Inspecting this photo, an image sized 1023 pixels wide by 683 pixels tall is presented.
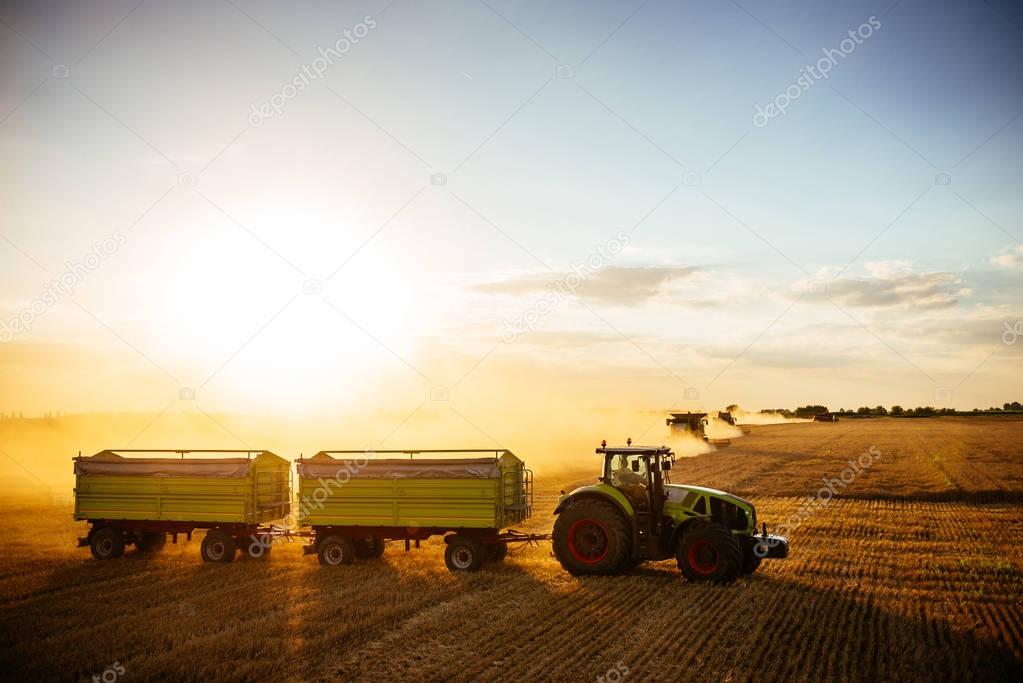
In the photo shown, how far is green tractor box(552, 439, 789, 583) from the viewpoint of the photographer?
16484mm

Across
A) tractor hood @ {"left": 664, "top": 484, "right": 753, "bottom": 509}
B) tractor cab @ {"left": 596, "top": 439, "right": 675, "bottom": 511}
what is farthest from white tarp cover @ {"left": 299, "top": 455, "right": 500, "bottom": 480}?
tractor hood @ {"left": 664, "top": 484, "right": 753, "bottom": 509}

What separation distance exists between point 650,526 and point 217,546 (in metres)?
11.1

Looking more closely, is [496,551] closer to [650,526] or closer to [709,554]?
A: [650,526]

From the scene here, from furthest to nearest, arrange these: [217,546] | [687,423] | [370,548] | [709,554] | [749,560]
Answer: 1. [687,423]
2. [217,546]
3. [370,548]
4. [749,560]
5. [709,554]

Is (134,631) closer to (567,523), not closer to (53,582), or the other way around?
(53,582)

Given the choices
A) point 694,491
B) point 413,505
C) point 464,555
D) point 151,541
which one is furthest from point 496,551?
point 151,541

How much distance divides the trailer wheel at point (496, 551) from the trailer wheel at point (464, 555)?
0.74 metres

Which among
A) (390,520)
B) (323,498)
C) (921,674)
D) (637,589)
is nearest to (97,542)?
(323,498)

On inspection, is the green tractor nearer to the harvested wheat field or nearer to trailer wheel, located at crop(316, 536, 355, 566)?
the harvested wheat field

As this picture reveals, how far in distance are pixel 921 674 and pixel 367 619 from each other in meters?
8.80

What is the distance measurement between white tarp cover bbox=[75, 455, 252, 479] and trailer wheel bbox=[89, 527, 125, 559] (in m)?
1.56

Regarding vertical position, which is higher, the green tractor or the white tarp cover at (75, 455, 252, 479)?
the white tarp cover at (75, 455, 252, 479)

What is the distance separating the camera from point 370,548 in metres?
20.1

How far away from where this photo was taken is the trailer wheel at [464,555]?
18.4 metres
